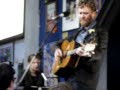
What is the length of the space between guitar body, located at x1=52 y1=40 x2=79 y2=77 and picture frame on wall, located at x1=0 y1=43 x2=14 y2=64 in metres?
2.47

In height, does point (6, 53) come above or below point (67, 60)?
above

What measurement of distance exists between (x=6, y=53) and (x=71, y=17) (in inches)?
79.8

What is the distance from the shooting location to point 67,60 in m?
2.84

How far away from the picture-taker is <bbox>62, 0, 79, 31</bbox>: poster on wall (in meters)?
3.69

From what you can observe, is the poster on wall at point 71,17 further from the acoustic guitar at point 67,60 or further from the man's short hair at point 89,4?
the acoustic guitar at point 67,60

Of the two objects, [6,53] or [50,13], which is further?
[6,53]

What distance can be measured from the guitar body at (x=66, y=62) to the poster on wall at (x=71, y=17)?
2.39 feet

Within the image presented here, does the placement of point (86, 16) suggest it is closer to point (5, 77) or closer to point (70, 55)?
point (70, 55)

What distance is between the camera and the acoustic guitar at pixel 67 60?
276 cm

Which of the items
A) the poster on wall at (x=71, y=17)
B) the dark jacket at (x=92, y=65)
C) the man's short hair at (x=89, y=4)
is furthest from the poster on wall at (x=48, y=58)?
the dark jacket at (x=92, y=65)

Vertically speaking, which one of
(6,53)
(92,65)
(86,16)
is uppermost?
(86,16)

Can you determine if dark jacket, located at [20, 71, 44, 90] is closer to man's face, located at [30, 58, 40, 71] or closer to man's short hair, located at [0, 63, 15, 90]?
man's face, located at [30, 58, 40, 71]

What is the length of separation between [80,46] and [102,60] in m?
0.21

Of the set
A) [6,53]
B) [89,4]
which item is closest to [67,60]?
[89,4]
